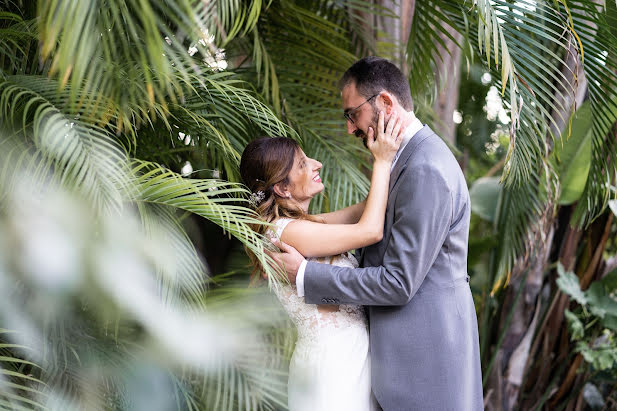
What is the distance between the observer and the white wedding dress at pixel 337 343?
162cm

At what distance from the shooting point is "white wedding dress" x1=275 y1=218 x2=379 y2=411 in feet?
5.33

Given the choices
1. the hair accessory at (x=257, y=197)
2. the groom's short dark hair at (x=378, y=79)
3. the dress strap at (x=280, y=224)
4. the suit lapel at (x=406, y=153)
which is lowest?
the dress strap at (x=280, y=224)

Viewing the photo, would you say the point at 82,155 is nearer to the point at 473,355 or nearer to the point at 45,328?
the point at 45,328

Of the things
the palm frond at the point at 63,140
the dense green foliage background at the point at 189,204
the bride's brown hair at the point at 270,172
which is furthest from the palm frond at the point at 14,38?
the bride's brown hair at the point at 270,172

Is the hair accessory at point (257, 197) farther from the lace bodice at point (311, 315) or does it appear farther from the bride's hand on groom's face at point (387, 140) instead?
the bride's hand on groom's face at point (387, 140)

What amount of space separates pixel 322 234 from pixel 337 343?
31cm

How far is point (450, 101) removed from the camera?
13.5ft

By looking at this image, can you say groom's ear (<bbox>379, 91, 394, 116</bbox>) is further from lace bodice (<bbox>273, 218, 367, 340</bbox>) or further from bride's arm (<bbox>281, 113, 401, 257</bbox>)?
lace bodice (<bbox>273, 218, 367, 340</bbox>)

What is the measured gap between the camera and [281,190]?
5.63 ft

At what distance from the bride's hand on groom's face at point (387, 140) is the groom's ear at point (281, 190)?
27 centimetres

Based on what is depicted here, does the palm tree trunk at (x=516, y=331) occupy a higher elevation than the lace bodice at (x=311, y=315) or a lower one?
lower

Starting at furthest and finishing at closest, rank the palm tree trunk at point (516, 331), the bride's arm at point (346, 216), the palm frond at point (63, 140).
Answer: the palm tree trunk at point (516, 331) < the bride's arm at point (346, 216) < the palm frond at point (63, 140)

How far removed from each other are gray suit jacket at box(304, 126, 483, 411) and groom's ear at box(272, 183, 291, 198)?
0.24 meters

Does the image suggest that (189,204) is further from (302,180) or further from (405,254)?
(405,254)
